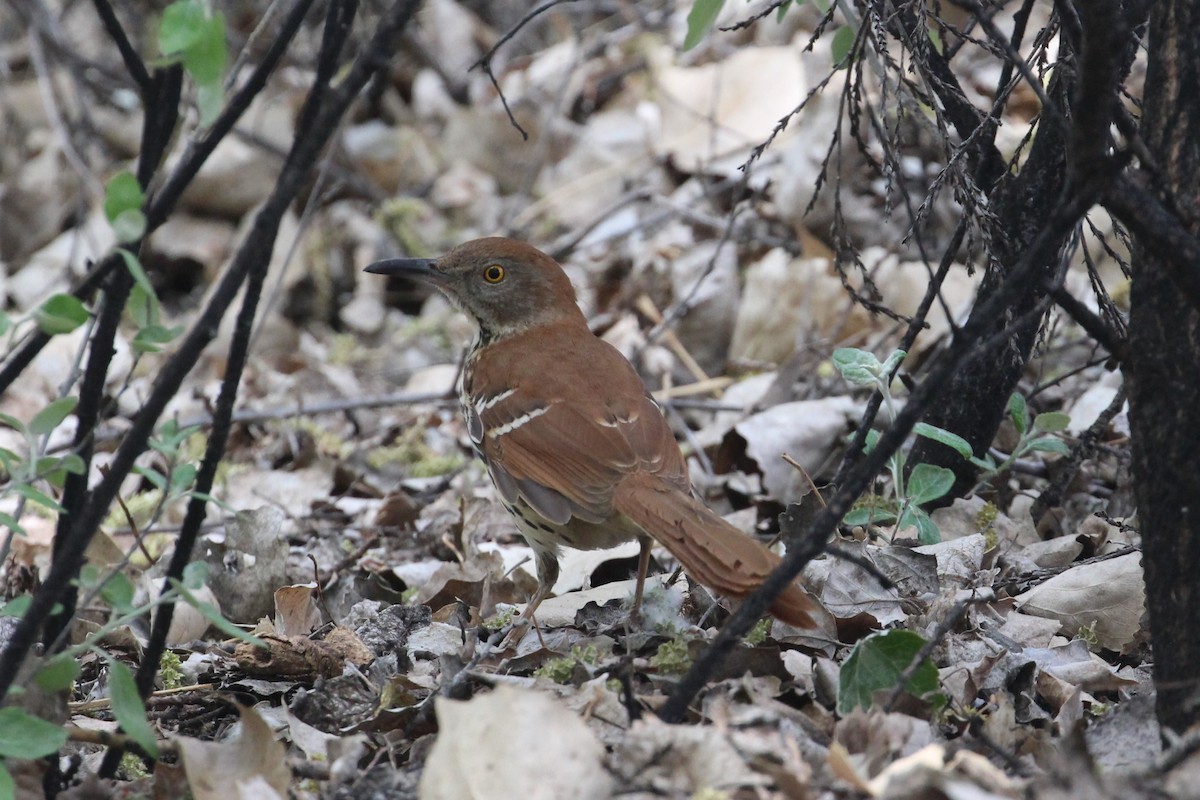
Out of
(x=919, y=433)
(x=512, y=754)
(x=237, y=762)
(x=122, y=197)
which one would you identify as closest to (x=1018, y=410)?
(x=919, y=433)

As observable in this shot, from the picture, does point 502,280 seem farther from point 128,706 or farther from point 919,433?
point 128,706

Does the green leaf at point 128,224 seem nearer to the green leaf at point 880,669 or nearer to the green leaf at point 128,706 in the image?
the green leaf at point 128,706

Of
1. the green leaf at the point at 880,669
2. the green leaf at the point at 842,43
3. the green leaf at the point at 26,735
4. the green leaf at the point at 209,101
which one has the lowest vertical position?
the green leaf at the point at 26,735

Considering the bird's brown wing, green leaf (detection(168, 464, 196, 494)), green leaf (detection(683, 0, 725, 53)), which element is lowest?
green leaf (detection(168, 464, 196, 494))

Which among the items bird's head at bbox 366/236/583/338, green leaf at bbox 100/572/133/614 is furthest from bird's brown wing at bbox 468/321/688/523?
green leaf at bbox 100/572/133/614

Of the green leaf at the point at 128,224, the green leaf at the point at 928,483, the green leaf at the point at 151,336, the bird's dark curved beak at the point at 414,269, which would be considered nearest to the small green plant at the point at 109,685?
the green leaf at the point at 151,336

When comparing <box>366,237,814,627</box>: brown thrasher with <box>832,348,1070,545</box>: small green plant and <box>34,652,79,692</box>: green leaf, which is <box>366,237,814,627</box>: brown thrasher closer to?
<box>832,348,1070,545</box>: small green plant

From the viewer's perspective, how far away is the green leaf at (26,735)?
2.12 meters

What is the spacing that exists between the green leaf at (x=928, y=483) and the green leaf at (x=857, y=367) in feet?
0.93

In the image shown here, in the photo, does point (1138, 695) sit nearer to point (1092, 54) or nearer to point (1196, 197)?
point (1196, 197)

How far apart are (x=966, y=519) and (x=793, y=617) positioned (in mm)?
1540

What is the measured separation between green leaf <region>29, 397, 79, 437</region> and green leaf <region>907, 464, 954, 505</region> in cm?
210

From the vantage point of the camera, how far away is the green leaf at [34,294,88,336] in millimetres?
2034

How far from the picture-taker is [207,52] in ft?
6.46
